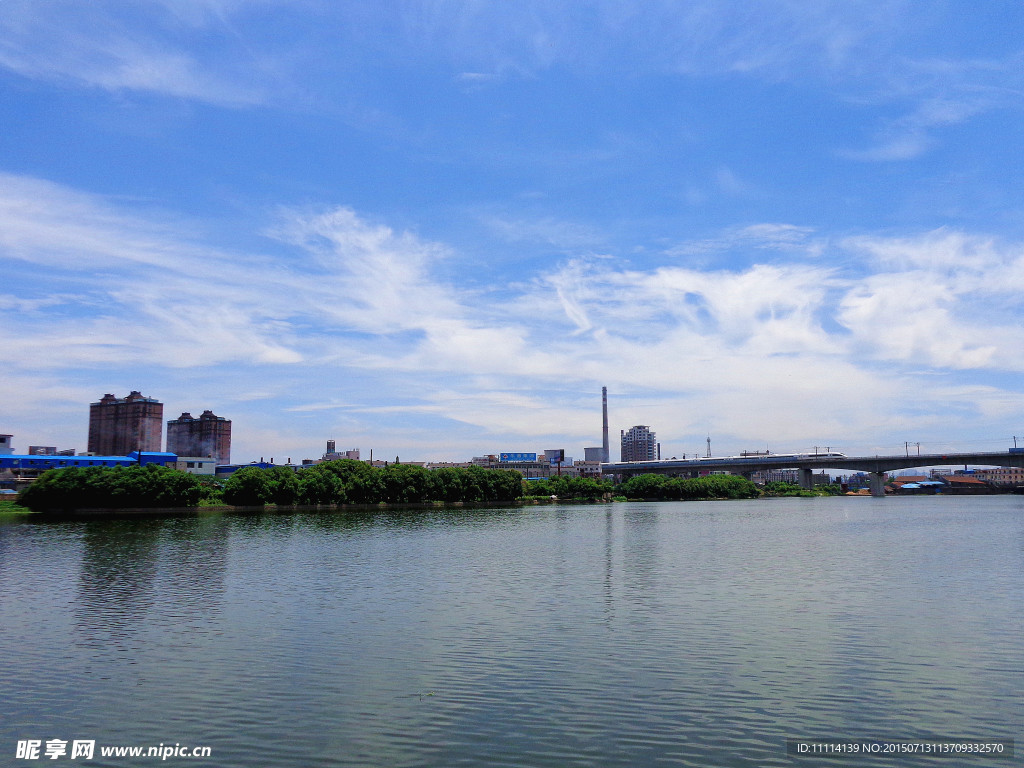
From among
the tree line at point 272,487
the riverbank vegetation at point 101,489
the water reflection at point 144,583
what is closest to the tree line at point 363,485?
the tree line at point 272,487

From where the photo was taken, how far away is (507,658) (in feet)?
76.5

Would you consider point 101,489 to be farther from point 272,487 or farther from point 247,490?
point 272,487

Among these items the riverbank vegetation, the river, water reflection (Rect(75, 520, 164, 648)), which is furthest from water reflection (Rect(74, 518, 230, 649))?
the riverbank vegetation

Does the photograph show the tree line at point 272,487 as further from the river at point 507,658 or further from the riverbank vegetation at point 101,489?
the river at point 507,658

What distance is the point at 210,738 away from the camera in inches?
654

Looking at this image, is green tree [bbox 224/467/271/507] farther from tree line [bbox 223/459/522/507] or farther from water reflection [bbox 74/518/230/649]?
water reflection [bbox 74/518/230/649]

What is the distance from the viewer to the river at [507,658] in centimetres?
1658

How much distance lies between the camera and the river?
653 inches

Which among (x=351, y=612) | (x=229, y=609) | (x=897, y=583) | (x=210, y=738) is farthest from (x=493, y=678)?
(x=897, y=583)

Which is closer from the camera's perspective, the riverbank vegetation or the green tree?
the riverbank vegetation

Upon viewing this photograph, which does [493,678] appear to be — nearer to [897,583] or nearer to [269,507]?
[897,583]

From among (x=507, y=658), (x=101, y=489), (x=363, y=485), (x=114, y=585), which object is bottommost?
(x=114, y=585)

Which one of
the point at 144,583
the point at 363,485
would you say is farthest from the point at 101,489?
the point at 144,583

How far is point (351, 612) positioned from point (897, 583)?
28.8m
